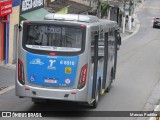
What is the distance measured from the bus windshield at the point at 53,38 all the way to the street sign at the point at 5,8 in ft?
33.2

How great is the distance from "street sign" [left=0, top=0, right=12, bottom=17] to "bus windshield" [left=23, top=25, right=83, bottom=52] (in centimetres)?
1011

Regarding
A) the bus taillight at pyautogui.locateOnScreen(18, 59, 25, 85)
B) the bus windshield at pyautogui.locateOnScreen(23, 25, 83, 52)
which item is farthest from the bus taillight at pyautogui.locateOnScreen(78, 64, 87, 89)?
the bus taillight at pyautogui.locateOnScreen(18, 59, 25, 85)

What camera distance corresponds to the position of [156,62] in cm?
3219

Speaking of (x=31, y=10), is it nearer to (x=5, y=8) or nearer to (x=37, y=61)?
(x=5, y=8)

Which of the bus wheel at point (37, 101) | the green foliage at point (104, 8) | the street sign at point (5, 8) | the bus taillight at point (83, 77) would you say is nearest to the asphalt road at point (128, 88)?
the bus wheel at point (37, 101)

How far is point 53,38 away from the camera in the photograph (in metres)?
13.8

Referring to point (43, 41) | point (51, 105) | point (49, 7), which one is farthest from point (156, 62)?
point (43, 41)

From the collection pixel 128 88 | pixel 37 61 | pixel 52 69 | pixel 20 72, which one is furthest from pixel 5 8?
pixel 52 69

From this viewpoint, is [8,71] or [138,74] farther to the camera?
[138,74]

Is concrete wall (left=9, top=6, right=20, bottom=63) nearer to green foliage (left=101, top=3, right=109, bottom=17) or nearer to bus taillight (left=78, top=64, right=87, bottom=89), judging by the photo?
bus taillight (left=78, top=64, right=87, bottom=89)

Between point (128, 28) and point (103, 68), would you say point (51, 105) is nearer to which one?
point (103, 68)

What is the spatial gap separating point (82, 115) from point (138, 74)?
1151 cm

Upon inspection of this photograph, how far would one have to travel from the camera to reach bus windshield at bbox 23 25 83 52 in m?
13.6

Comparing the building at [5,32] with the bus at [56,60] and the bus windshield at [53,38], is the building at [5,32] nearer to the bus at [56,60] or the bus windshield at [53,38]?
→ the bus windshield at [53,38]
